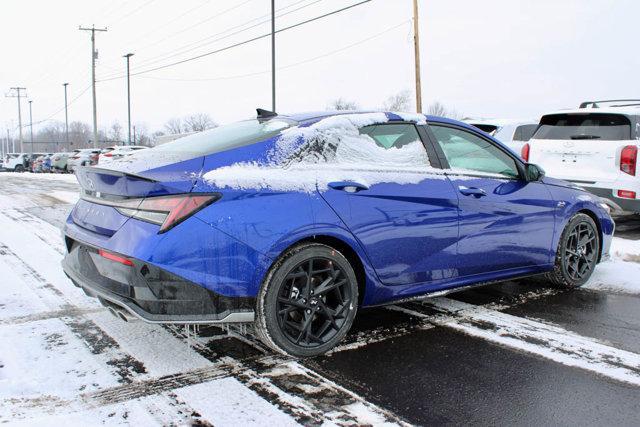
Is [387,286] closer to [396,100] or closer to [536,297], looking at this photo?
[536,297]

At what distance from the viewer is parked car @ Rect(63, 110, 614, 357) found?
9.72ft

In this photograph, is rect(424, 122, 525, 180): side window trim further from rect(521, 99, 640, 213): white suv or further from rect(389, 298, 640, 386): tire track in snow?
rect(521, 99, 640, 213): white suv

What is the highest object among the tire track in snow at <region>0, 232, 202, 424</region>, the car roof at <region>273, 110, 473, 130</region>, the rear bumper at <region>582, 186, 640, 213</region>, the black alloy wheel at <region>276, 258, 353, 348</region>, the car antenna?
the car antenna

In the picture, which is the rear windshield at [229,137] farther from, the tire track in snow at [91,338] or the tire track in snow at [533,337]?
the tire track in snow at [533,337]

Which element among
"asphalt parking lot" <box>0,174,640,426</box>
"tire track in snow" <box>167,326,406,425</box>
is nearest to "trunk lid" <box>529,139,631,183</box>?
"asphalt parking lot" <box>0,174,640,426</box>

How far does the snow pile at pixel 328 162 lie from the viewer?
125 inches

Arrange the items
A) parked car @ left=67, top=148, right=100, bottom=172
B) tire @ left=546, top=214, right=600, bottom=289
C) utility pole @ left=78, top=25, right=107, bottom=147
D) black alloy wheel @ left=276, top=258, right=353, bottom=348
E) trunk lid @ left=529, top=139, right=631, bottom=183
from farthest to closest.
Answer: utility pole @ left=78, top=25, right=107, bottom=147
parked car @ left=67, top=148, right=100, bottom=172
trunk lid @ left=529, top=139, right=631, bottom=183
tire @ left=546, top=214, right=600, bottom=289
black alloy wheel @ left=276, top=258, right=353, bottom=348

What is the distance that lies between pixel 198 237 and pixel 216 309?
1.37 feet

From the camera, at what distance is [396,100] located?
81.6 m

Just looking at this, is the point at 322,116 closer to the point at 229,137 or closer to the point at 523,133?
the point at 229,137

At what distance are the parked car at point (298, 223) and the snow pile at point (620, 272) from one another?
1310mm

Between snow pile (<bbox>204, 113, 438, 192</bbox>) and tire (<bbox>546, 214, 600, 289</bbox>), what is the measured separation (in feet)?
6.17

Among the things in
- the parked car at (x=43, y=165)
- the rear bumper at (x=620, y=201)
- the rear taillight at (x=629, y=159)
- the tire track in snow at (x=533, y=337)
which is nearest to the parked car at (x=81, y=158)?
the parked car at (x=43, y=165)

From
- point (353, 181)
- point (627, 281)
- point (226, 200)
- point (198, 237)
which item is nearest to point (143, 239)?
point (198, 237)
